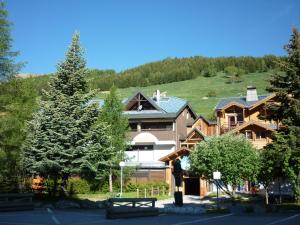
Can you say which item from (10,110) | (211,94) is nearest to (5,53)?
(10,110)

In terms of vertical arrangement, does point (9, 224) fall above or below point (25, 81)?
below

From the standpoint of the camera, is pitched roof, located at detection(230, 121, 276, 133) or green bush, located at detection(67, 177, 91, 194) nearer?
green bush, located at detection(67, 177, 91, 194)

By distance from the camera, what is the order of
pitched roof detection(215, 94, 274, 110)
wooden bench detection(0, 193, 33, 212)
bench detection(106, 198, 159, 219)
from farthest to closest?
pitched roof detection(215, 94, 274, 110), wooden bench detection(0, 193, 33, 212), bench detection(106, 198, 159, 219)

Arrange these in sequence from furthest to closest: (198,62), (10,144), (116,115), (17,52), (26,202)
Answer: (198,62)
(116,115)
(10,144)
(17,52)
(26,202)

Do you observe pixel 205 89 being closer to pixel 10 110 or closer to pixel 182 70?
pixel 182 70

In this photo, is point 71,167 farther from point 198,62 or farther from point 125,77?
point 198,62

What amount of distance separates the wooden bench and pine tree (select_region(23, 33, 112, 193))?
195 inches

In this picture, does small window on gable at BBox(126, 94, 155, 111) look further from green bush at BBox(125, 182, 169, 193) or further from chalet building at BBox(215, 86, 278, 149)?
green bush at BBox(125, 182, 169, 193)

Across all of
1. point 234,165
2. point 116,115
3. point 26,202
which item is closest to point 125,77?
point 116,115

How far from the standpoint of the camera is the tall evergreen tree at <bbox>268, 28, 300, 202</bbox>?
28281mm

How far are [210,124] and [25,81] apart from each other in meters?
28.3

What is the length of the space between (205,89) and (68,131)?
106m

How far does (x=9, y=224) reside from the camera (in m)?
15.4

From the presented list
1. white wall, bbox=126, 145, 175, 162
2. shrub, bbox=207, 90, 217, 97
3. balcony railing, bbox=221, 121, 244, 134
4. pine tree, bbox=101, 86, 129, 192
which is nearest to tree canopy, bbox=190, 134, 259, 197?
pine tree, bbox=101, 86, 129, 192
